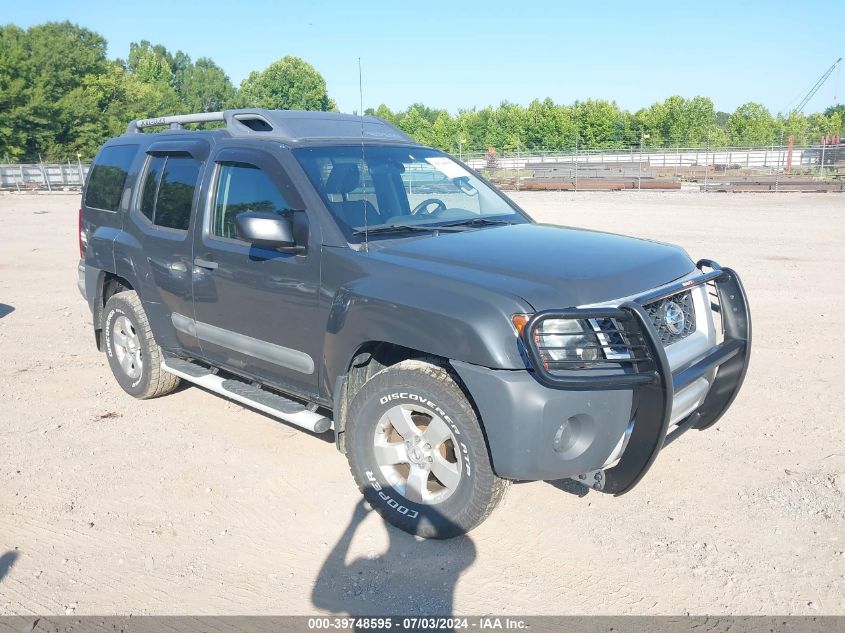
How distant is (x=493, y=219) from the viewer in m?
4.79

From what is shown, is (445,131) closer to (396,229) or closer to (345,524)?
(396,229)

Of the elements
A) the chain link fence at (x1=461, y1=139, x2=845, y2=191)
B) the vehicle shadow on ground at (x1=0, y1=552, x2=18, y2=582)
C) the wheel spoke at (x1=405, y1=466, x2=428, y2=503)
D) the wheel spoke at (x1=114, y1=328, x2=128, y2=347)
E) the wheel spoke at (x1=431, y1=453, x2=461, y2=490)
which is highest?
the chain link fence at (x1=461, y1=139, x2=845, y2=191)

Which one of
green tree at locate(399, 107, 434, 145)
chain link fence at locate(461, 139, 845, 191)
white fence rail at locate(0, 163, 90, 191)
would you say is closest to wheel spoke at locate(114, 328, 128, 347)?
chain link fence at locate(461, 139, 845, 191)

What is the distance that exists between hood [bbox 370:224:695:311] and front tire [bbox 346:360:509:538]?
21.0 inches

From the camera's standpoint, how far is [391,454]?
3.83 metres

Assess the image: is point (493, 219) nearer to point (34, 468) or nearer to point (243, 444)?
point (243, 444)

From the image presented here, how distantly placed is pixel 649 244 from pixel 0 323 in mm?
7614

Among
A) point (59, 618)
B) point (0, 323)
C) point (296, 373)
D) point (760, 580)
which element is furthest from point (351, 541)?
point (0, 323)

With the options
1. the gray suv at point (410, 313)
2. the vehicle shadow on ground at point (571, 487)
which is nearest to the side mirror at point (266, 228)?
the gray suv at point (410, 313)

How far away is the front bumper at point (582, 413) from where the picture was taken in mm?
3182

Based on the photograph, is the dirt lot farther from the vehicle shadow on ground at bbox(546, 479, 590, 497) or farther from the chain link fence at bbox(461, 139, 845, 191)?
the chain link fence at bbox(461, 139, 845, 191)

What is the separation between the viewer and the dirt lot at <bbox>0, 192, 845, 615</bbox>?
10.9 ft

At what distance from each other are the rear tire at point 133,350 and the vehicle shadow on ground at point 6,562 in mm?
2068

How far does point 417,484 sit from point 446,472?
0.68 feet
